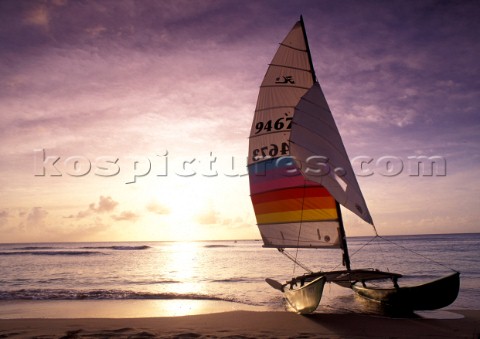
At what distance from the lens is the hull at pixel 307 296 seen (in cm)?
1022

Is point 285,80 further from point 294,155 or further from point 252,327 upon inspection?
point 252,327

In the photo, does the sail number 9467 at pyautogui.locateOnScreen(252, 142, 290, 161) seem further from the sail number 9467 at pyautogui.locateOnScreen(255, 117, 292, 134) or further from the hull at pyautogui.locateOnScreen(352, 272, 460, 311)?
the hull at pyautogui.locateOnScreen(352, 272, 460, 311)

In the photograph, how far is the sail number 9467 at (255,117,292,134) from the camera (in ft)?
42.7

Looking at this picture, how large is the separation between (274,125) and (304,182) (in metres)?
2.31

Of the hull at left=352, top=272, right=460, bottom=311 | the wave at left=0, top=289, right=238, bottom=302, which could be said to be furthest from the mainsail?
the wave at left=0, top=289, right=238, bottom=302

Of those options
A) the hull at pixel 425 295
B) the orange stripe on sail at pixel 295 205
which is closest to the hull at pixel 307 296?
the hull at pixel 425 295

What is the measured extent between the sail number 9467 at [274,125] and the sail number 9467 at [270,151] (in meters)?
0.60

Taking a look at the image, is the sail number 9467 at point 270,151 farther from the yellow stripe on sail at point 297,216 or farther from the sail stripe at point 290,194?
the yellow stripe on sail at point 297,216

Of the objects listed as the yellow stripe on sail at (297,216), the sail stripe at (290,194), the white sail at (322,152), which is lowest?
the yellow stripe on sail at (297,216)

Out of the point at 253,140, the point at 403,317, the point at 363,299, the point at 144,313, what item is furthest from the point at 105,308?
the point at 403,317

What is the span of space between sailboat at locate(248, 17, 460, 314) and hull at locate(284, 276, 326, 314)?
29mm

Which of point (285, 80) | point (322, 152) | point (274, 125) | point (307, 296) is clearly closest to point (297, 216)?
point (307, 296)

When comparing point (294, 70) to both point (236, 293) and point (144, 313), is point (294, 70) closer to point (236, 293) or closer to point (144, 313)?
point (144, 313)

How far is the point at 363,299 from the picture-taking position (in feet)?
39.1
